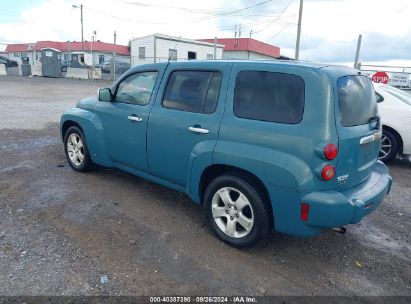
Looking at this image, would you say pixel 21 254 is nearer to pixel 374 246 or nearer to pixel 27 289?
pixel 27 289

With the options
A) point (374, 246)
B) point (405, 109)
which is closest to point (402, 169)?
point (405, 109)

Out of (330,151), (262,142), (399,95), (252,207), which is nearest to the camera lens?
(330,151)

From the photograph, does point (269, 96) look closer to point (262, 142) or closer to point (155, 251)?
point (262, 142)

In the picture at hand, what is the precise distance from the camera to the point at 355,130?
9.88ft

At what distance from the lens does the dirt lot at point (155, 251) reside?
281 centimetres

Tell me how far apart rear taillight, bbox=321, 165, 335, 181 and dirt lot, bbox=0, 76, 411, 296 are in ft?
3.06

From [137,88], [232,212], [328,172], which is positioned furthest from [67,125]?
[328,172]

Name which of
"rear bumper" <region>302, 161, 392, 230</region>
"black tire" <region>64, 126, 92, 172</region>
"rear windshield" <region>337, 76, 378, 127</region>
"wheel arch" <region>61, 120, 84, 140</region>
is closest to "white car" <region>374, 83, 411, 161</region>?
"rear windshield" <region>337, 76, 378, 127</region>

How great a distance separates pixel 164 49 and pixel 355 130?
2814 cm

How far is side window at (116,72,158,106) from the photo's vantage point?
4.15 meters

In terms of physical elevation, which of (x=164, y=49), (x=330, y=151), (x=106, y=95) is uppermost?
(x=164, y=49)

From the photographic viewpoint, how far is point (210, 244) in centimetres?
344

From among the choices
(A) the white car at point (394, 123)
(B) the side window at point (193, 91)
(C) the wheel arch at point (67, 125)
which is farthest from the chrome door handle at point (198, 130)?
(A) the white car at point (394, 123)

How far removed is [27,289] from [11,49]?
7474 centimetres
